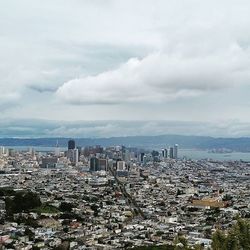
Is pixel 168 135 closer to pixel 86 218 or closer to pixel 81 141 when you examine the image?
pixel 81 141

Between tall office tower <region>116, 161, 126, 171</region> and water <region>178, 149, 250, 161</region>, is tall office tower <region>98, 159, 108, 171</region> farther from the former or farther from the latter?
water <region>178, 149, 250, 161</region>

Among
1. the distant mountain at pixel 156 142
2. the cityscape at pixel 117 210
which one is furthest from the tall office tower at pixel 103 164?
the distant mountain at pixel 156 142

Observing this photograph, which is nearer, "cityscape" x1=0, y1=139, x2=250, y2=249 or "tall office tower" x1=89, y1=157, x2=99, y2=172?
"cityscape" x1=0, y1=139, x2=250, y2=249

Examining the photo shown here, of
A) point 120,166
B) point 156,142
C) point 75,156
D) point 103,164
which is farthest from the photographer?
point 156,142

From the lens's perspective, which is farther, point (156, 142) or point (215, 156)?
point (156, 142)

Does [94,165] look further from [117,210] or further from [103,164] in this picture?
[117,210]

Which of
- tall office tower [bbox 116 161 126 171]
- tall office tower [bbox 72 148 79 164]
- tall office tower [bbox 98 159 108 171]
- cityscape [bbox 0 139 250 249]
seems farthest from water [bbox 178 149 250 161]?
cityscape [bbox 0 139 250 249]

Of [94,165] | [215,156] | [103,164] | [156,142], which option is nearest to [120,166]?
[103,164]

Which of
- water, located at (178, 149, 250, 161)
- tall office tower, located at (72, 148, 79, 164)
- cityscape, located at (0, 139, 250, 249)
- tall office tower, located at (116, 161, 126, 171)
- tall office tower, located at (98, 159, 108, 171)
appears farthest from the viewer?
water, located at (178, 149, 250, 161)

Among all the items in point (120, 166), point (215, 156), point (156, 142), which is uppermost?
point (156, 142)

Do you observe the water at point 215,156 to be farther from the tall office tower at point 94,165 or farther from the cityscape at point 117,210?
the cityscape at point 117,210
